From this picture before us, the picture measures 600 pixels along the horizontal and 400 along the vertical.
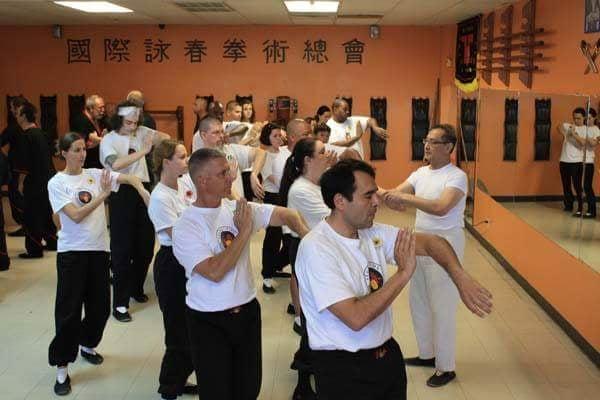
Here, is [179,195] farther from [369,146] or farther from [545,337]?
[369,146]

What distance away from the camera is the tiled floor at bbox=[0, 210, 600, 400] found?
3939 millimetres

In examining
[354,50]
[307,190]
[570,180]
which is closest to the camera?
[307,190]

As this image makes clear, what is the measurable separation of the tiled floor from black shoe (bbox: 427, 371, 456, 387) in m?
0.04

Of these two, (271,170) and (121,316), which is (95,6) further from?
(121,316)

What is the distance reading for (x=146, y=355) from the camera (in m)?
4.46

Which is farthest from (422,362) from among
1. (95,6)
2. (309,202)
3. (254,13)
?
(95,6)

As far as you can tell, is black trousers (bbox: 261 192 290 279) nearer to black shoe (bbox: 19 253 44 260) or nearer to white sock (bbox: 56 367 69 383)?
white sock (bbox: 56 367 69 383)

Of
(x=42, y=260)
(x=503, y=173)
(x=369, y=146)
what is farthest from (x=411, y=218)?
(x=42, y=260)

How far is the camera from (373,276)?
7.68 ft

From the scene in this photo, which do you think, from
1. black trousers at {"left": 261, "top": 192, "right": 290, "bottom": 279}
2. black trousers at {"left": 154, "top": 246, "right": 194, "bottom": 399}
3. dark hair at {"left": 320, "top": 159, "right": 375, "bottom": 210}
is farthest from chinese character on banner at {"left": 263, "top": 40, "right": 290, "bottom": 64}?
dark hair at {"left": 320, "top": 159, "right": 375, "bottom": 210}

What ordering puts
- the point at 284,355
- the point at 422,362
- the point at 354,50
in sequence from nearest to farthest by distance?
the point at 422,362 < the point at 284,355 < the point at 354,50

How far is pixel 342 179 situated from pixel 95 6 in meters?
6.74

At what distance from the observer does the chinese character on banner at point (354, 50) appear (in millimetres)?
10203

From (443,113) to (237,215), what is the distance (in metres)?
7.82
